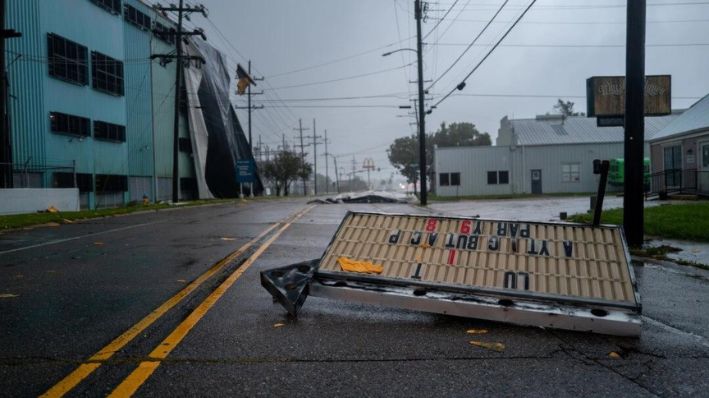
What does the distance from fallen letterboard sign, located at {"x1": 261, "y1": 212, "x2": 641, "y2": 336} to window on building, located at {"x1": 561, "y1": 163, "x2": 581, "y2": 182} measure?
45.4 m

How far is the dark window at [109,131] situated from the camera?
34.5 meters

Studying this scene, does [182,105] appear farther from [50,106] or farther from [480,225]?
[480,225]

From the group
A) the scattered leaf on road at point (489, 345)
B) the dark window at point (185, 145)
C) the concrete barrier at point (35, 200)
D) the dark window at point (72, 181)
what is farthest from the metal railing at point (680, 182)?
the dark window at point (185, 145)

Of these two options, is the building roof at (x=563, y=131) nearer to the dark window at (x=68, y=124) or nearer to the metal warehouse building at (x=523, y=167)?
the metal warehouse building at (x=523, y=167)

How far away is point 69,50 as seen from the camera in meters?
31.7

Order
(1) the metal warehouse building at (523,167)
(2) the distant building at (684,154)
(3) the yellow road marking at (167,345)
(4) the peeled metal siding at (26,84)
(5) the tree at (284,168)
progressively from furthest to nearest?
(5) the tree at (284,168) < (1) the metal warehouse building at (523,167) < (4) the peeled metal siding at (26,84) < (2) the distant building at (684,154) < (3) the yellow road marking at (167,345)

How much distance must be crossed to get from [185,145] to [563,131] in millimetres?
34622

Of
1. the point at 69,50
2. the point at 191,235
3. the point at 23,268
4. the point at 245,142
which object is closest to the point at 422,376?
the point at 23,268

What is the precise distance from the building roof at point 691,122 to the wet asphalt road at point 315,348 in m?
22.3

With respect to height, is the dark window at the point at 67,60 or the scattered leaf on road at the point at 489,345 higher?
the dark window at the point at 67,60

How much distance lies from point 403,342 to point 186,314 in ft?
6.97

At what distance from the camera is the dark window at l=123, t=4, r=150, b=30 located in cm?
3988

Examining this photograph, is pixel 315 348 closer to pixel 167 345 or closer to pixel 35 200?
pixel 167 345

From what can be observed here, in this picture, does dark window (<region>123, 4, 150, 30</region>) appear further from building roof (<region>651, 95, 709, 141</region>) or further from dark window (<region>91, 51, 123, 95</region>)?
building roof (<region>651, 95, 709, 141</region>)
